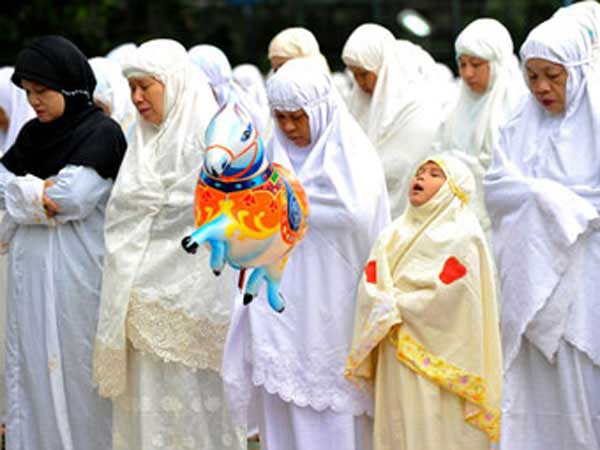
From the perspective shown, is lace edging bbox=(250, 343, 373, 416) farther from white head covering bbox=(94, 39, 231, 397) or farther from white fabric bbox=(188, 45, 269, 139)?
white fabric bbox=(188, 45, 269, 139)

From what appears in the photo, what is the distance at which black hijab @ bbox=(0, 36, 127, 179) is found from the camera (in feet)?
24.1

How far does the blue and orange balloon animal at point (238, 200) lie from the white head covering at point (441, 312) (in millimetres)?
981

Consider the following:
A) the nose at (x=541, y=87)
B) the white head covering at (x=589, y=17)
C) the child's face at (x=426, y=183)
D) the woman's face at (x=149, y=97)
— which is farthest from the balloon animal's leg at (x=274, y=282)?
the white head covering at (x=589, y=17)

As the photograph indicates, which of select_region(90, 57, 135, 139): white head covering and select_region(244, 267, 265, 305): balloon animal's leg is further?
select_region(90, 57, 135, 139): white head covering

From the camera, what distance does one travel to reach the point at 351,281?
22.2ft

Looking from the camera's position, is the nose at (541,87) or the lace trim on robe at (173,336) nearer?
the nose at (541,87)

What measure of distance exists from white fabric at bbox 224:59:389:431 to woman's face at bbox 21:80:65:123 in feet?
3.86

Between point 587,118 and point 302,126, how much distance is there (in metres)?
1.23

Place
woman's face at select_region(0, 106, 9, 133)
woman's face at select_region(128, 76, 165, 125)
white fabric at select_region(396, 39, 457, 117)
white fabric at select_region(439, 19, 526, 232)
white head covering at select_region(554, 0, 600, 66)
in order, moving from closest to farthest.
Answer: white head covering at select_region(554, 0, 600, 66), woman's face at select_region(128, 76, 165, 125), white fabric at select_region(439, 19, 526, 232), woman's face at select_region(0, 106, 9, 133), white fabric at select_region(396, 39, 457, 117)

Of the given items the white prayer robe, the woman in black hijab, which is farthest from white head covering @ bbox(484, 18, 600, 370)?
the woman in black hijab

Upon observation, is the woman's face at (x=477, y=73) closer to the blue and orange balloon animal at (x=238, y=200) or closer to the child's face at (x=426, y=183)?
the child's face at (x=426, y=183)

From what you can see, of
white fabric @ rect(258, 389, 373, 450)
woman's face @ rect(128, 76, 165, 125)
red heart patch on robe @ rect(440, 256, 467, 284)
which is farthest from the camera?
woman's face @ rect(128, 76, 165, 125)

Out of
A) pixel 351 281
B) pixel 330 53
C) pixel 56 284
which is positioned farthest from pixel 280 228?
pixel 330 53

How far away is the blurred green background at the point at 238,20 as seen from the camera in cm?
1741
